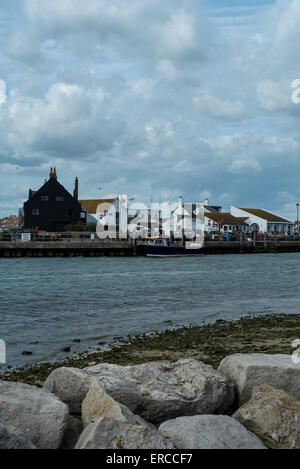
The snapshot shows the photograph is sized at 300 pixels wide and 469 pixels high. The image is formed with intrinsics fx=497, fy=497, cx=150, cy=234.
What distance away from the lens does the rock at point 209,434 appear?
17.3 ft

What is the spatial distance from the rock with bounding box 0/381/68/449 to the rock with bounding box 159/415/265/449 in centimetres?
116

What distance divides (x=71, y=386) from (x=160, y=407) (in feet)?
4.01

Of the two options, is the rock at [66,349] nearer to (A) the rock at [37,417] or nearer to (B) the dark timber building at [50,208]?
(A) the rock at [37,417]

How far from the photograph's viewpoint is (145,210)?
370 ft

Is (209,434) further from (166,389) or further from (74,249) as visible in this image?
(74,249)

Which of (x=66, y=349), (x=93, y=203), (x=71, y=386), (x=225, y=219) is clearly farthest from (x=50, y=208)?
(x=71, y=386)

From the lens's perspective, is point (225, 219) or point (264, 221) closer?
point (225, 219)

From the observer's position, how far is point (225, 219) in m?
120

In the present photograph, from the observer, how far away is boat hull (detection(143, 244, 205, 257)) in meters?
73.6

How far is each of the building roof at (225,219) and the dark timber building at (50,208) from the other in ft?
126

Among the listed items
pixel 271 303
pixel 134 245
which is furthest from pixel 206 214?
pixel 271 303

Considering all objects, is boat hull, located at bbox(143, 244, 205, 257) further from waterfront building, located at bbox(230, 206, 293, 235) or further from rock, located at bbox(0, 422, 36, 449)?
rock, located at bbox(0, 422, 36, 449)
